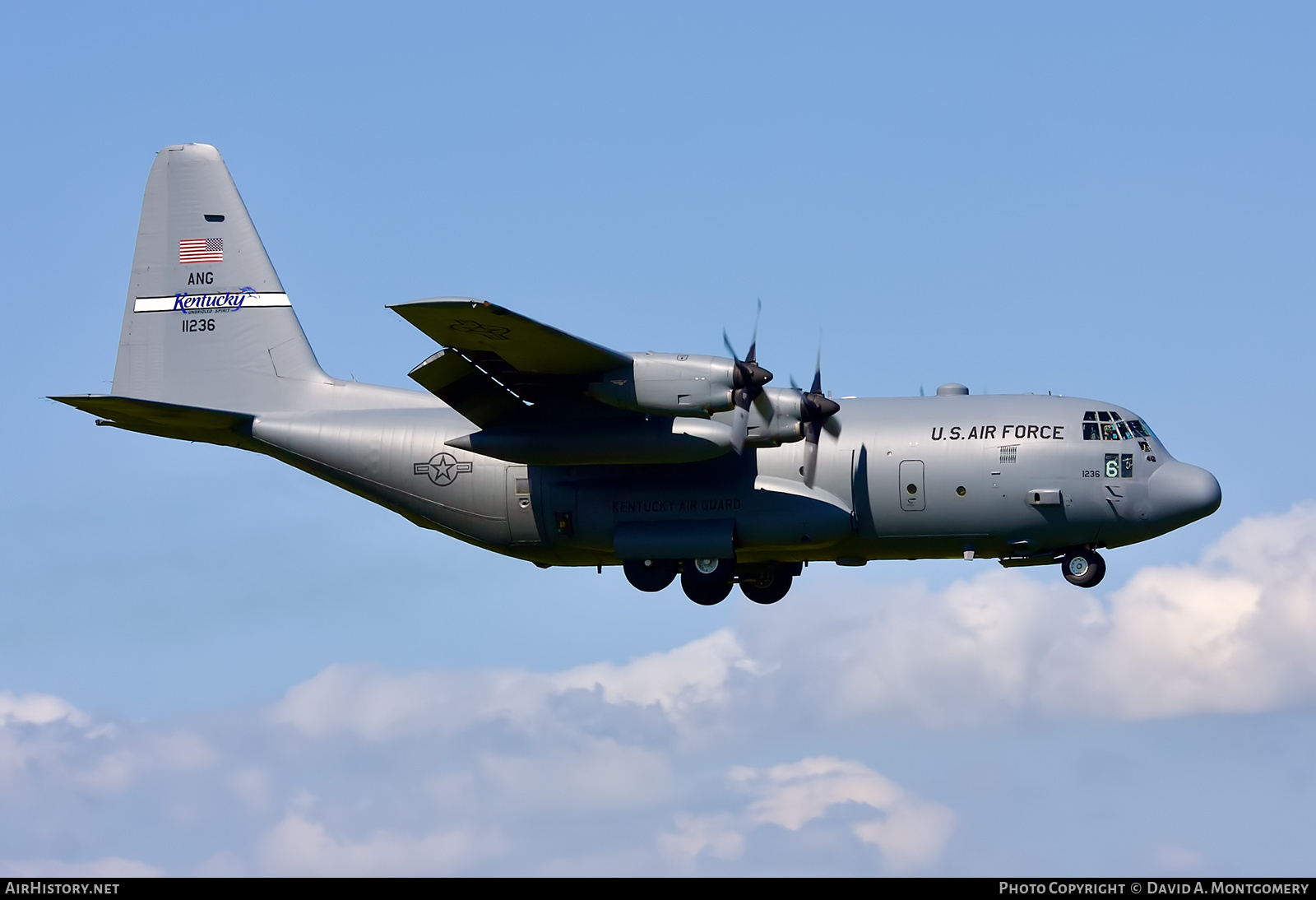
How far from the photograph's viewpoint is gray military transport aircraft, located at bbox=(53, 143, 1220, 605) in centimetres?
2483

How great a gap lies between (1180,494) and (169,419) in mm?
16320

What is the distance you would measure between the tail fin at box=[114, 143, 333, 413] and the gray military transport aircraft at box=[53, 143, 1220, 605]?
0.12 meters

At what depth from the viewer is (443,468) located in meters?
27.5

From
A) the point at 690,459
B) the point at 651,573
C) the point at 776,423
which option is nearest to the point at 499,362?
the point at 690,459

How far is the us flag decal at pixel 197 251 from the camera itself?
30.1 m

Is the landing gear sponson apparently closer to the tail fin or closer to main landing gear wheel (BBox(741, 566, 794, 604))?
main landing gear wheel (BBox(741, 566, 794, 604))

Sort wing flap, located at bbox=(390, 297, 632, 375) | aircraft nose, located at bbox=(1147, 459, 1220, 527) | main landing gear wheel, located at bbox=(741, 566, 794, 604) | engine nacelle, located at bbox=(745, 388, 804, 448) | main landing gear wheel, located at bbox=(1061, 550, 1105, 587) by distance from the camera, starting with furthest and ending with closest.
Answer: main landing gear wheel, located at bbox=(741, 566, 794, 604) → main landing gear wheel, located at bbox=(1061, 550, 1105, 587) → aircraft nose, located at bbox=(1147, 459, 1220, 527) → engine nacelle, located at bbox=(745, 388, 804, 448) → wing flap, located at bbox=(390, 297, 632, 375)

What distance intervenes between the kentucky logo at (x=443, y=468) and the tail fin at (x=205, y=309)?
9.61 feet

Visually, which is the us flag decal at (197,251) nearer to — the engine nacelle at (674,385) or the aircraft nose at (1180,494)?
the engine nacelle at (674,385)

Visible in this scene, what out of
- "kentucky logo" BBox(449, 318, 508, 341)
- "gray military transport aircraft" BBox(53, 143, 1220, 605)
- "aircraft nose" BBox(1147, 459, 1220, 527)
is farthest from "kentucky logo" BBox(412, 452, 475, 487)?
"aircraft nose" BBox(1147, 459, 1220, 527)

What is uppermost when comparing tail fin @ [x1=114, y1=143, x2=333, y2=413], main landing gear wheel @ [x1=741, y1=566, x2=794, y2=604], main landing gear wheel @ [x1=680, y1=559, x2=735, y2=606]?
tail fin @ [x1=114, y1=143, x2=333, y2=413]

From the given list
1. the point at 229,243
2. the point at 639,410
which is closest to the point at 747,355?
the point at 639,410

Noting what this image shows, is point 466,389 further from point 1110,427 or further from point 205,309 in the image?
point 1110,427
